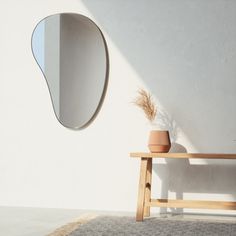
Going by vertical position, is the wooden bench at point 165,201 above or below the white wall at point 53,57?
below

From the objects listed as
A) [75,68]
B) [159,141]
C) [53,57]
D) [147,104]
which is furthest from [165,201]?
[53,57]

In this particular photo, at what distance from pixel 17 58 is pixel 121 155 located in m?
1.16

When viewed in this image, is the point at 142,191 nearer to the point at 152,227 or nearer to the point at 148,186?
the point at 148,186

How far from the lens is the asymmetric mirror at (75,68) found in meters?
3.31

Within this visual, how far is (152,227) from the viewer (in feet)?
8.15

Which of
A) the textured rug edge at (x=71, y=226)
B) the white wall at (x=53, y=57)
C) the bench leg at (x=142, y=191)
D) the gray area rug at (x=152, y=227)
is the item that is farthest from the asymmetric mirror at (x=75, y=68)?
the gray area rug at (x=152, y=227)

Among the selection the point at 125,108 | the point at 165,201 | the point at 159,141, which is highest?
the point at 125,108

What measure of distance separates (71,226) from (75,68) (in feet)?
4.44

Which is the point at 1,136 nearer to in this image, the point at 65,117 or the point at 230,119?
the point at 65,117

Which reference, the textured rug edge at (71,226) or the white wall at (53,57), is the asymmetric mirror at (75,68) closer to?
the white wall at (53,57)

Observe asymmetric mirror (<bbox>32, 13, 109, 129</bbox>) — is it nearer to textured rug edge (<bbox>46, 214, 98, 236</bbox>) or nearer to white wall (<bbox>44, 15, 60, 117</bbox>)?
white wall (<bbox>44, 15, 60, 117</bbox>)

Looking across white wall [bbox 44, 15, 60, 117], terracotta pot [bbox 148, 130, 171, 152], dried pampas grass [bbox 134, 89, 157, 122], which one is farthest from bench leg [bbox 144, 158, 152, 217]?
white wall [bbox 44, 15, 60, 117]

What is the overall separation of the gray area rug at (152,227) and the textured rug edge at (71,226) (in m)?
0.03

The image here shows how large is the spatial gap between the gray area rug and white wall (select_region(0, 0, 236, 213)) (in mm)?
504
